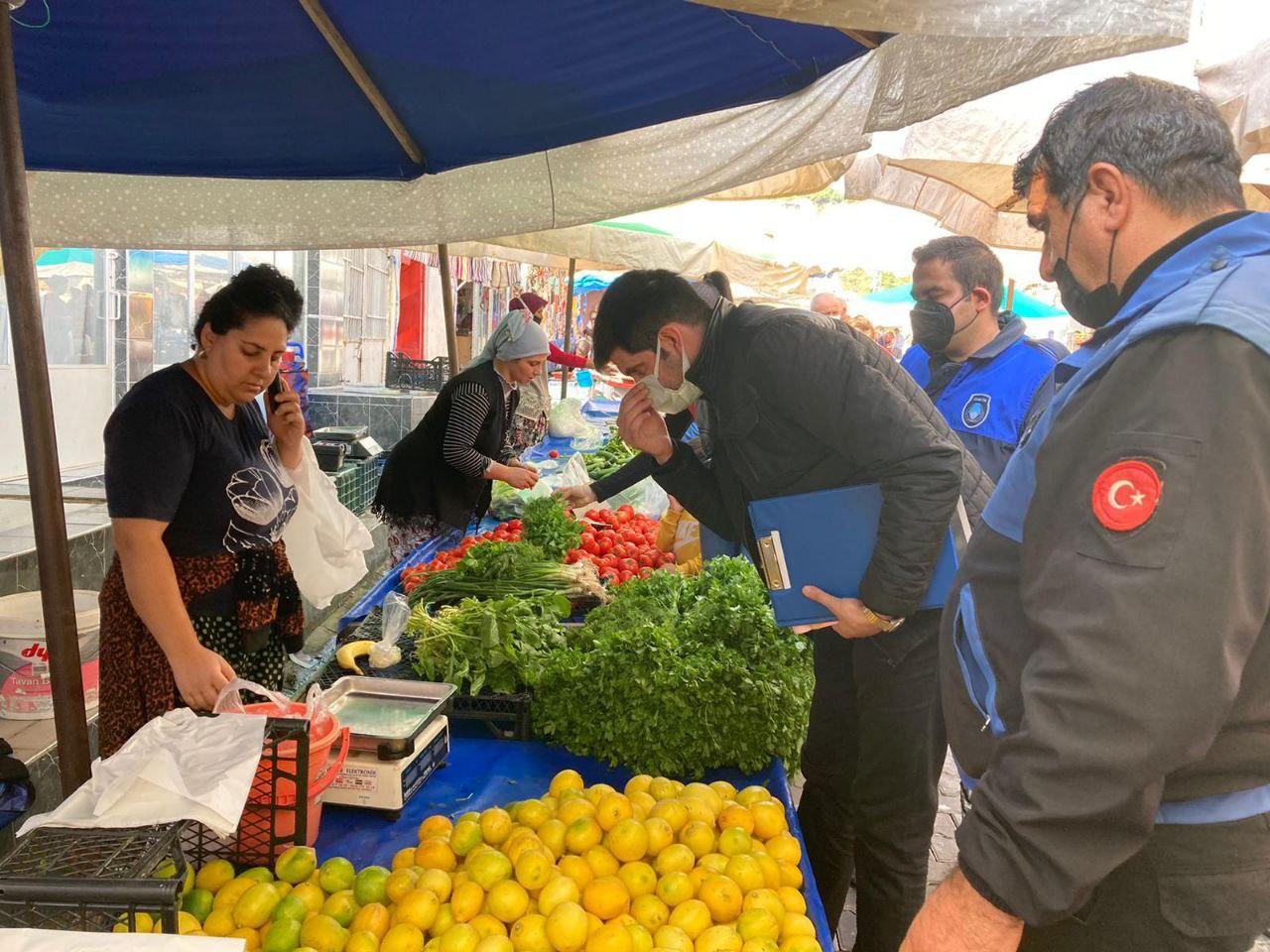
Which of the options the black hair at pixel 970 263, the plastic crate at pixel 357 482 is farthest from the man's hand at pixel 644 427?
the plastic crate at pixel 357 482

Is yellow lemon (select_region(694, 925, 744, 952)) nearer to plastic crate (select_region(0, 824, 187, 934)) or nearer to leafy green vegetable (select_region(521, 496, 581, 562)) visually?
plastic crate (select_region(0, 824, 187, 934))

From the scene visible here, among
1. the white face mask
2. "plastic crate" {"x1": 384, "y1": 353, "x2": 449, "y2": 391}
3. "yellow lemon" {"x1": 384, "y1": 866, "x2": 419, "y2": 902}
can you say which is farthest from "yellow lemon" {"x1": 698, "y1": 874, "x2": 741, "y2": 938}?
"plastic crate" {"x1": 384, "y1": 353, "x2": 449, "y2": 391}

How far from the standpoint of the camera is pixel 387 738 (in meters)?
2.13

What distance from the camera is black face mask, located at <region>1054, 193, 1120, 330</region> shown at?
1.36 m

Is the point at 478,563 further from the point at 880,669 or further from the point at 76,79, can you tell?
the point at 76,79

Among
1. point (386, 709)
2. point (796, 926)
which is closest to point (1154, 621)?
point (796, 926)

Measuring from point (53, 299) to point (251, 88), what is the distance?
514 cm

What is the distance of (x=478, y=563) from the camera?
3.85 metres

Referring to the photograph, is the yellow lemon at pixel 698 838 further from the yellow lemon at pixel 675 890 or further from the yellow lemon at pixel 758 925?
the yellow lemon at pixel 758 925

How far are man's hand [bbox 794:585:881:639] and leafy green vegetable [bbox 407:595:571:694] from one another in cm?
93

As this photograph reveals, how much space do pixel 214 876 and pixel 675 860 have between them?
946mm

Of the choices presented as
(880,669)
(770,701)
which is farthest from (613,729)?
(880,669)

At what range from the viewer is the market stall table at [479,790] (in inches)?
80.9

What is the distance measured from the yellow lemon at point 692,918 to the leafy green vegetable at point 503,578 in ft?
6.33
